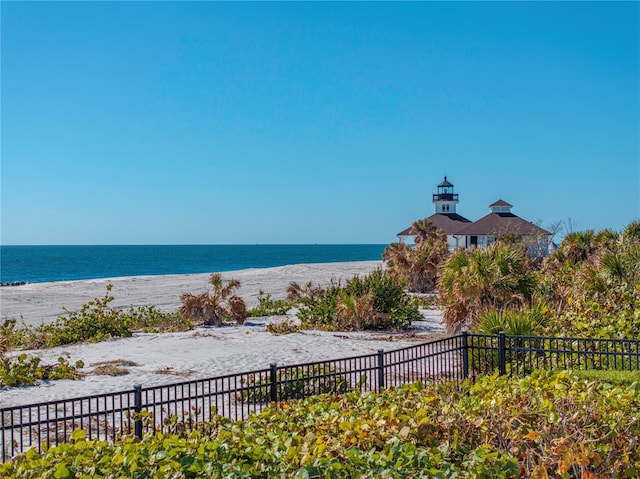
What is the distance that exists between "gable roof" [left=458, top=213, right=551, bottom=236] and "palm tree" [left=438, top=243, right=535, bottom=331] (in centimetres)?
4055

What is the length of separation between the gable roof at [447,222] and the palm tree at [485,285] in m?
50.0

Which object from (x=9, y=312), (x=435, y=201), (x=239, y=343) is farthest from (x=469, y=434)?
(x=435, y=201)

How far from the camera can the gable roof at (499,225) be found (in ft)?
190

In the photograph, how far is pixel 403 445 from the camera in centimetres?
464

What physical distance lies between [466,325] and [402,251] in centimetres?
2066

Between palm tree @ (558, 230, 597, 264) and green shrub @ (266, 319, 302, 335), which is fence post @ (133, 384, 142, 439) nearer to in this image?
green shrub @ (266, 319, 302, 335)

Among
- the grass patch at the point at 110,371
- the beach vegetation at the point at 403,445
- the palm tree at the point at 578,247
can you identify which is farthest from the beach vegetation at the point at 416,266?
the beach vegetation at the point at 403,445

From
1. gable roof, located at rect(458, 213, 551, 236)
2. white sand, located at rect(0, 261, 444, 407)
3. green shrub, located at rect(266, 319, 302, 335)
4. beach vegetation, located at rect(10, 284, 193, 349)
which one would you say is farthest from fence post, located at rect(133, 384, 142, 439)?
gable roof, located at rect(458, 213, 551, 236)

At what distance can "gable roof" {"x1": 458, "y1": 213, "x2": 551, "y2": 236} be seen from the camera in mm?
58062

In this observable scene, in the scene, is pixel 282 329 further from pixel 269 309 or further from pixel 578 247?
pixel 578 247

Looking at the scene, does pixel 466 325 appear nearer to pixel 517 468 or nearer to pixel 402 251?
pixel 517 468

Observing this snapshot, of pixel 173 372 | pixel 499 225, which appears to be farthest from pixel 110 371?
pixel 499 225

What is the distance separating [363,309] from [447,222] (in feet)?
175

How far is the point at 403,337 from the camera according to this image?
64.8 ft
